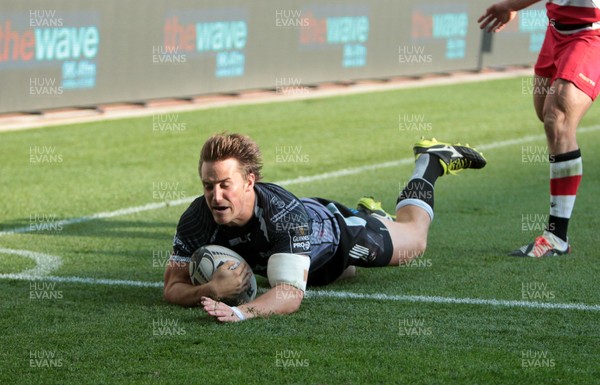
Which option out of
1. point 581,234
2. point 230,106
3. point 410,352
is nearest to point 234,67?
point 230,106

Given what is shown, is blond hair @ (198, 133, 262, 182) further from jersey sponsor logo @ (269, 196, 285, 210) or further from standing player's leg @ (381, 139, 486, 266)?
standing player's leg @ (381, 139, 486, 266)

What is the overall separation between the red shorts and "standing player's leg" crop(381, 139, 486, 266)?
32.5 inches

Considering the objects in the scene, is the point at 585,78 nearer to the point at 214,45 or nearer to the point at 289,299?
the point at 289,299

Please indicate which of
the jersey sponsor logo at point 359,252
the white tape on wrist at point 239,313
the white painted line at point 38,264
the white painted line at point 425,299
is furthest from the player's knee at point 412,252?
the white painted line at point 38,264

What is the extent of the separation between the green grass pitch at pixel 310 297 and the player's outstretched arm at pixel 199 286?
0.39 ft

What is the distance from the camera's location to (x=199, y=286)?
19.6 feet

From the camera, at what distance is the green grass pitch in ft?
16.1

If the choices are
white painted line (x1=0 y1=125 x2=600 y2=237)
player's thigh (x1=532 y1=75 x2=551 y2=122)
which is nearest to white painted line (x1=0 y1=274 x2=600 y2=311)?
player's thigh (x1=532 y1=75 x2=551 y2=122)

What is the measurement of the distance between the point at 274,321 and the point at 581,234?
338 centimetres

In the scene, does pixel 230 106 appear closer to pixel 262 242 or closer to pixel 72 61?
pixel 72 61

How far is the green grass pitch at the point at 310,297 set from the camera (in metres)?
4.91

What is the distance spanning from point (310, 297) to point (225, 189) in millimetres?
900

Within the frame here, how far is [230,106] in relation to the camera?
1714 cm

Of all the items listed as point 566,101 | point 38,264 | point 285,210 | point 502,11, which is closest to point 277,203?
point 285,210
